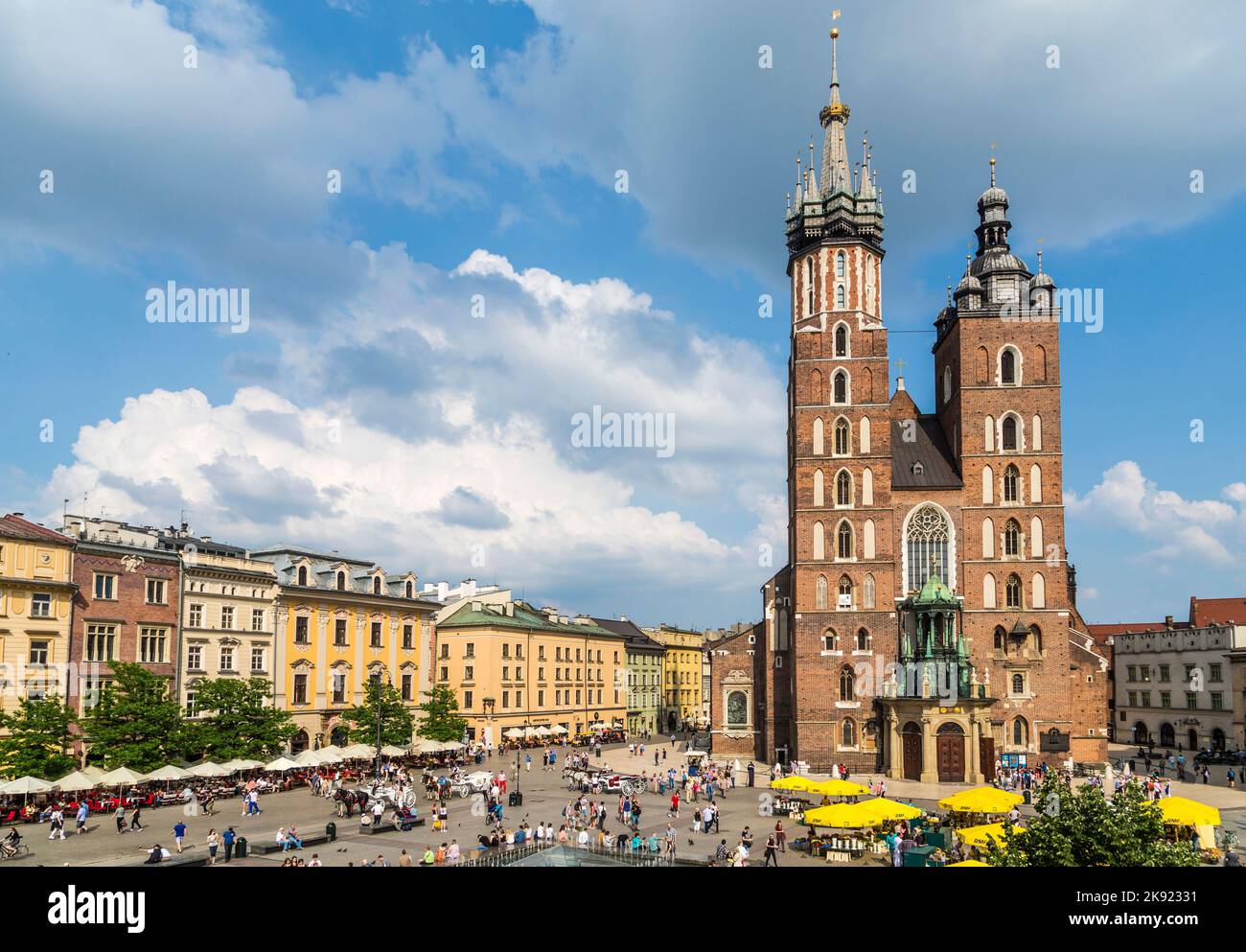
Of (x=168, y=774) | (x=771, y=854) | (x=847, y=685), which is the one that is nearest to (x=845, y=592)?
(x=847, y=685)

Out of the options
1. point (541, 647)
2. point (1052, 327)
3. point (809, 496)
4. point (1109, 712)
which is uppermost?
point (1052, 327)

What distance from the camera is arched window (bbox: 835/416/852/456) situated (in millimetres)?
62000

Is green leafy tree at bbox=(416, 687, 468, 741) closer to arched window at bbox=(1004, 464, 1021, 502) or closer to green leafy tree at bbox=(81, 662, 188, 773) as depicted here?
green leafy tree at bbox=(81, 662, 188, 773)

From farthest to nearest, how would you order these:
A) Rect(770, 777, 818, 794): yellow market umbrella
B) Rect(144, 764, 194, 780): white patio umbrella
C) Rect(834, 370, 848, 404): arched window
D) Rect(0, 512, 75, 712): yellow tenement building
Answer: Rect(834, 370, 848, 404): arched window < Rect(0, 512, 75, 712): yellow tenement building < Rect(144, 764, 194, 780): white patio umbrella < Rect(770, 777, 818, 794): yellow market umbrella

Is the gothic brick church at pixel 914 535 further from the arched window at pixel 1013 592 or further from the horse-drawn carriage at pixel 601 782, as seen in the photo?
the horse-drawn carriage at pixel 601 782

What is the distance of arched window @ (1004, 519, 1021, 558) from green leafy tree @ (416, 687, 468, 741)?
3410cm

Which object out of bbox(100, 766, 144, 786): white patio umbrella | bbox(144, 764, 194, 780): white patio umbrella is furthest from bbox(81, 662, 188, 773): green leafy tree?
bbox(100, 766, 144, 786): white patio umbrella

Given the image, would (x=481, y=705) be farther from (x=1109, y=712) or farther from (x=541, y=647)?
(x=1109, y=712)
